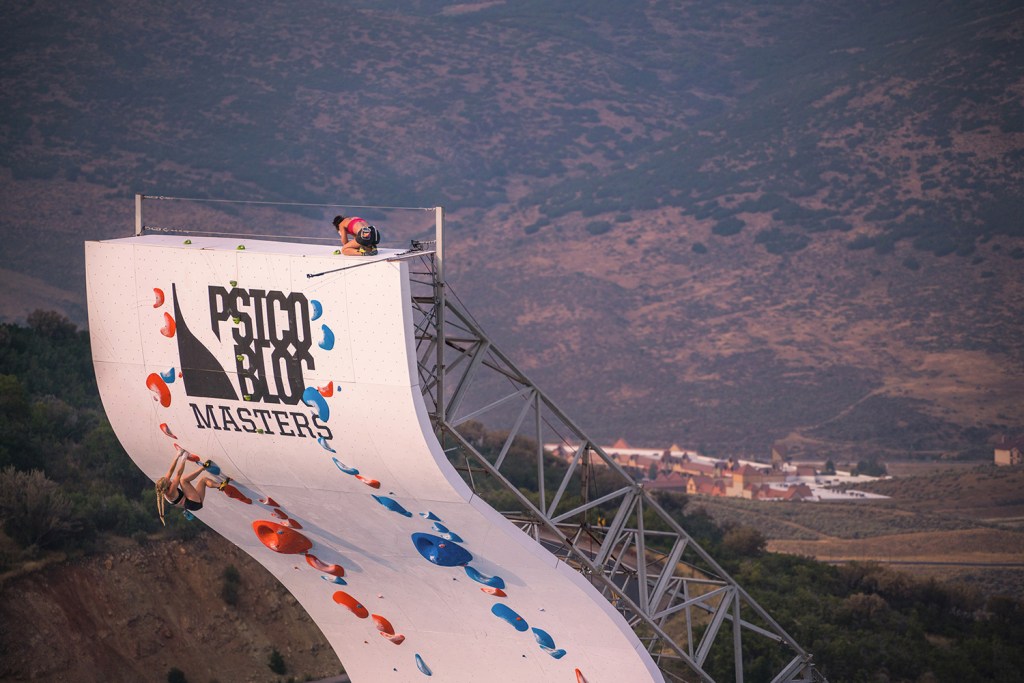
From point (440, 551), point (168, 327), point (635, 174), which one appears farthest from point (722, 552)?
point (635, 174)

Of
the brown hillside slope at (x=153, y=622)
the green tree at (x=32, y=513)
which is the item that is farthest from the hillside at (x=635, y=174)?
the green tree at (x=32, y=513)

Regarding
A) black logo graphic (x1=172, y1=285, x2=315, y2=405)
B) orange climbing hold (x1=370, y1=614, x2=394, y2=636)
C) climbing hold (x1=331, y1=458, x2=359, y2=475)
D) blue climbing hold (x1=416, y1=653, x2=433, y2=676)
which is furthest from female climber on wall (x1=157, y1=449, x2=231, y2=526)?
blue climbing hold (x1=416, y1=653, x2=433, y2=676)

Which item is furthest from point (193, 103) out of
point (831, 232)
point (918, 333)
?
point (918, 333)

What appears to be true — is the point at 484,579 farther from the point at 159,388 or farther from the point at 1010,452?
the point at 1010,452

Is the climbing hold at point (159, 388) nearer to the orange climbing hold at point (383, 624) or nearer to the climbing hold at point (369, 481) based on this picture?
the climbing hold at point (369, 481)

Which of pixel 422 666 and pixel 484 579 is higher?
pixel 484 579

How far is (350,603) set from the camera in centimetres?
2919

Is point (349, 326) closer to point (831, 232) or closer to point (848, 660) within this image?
point (848, 660)

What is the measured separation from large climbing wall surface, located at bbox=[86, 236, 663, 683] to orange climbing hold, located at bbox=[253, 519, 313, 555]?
0.15ft

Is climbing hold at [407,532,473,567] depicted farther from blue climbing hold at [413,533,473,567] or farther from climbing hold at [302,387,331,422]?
climbing hold at [302,387,331,422]

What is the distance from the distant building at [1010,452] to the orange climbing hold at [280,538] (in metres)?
79.0

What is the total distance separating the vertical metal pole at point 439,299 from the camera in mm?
24234

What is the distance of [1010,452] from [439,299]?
83480 millimetres

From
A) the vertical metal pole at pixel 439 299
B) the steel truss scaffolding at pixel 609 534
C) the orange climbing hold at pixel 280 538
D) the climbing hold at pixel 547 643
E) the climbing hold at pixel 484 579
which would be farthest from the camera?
the orange climbing hold at pixel 280 538
